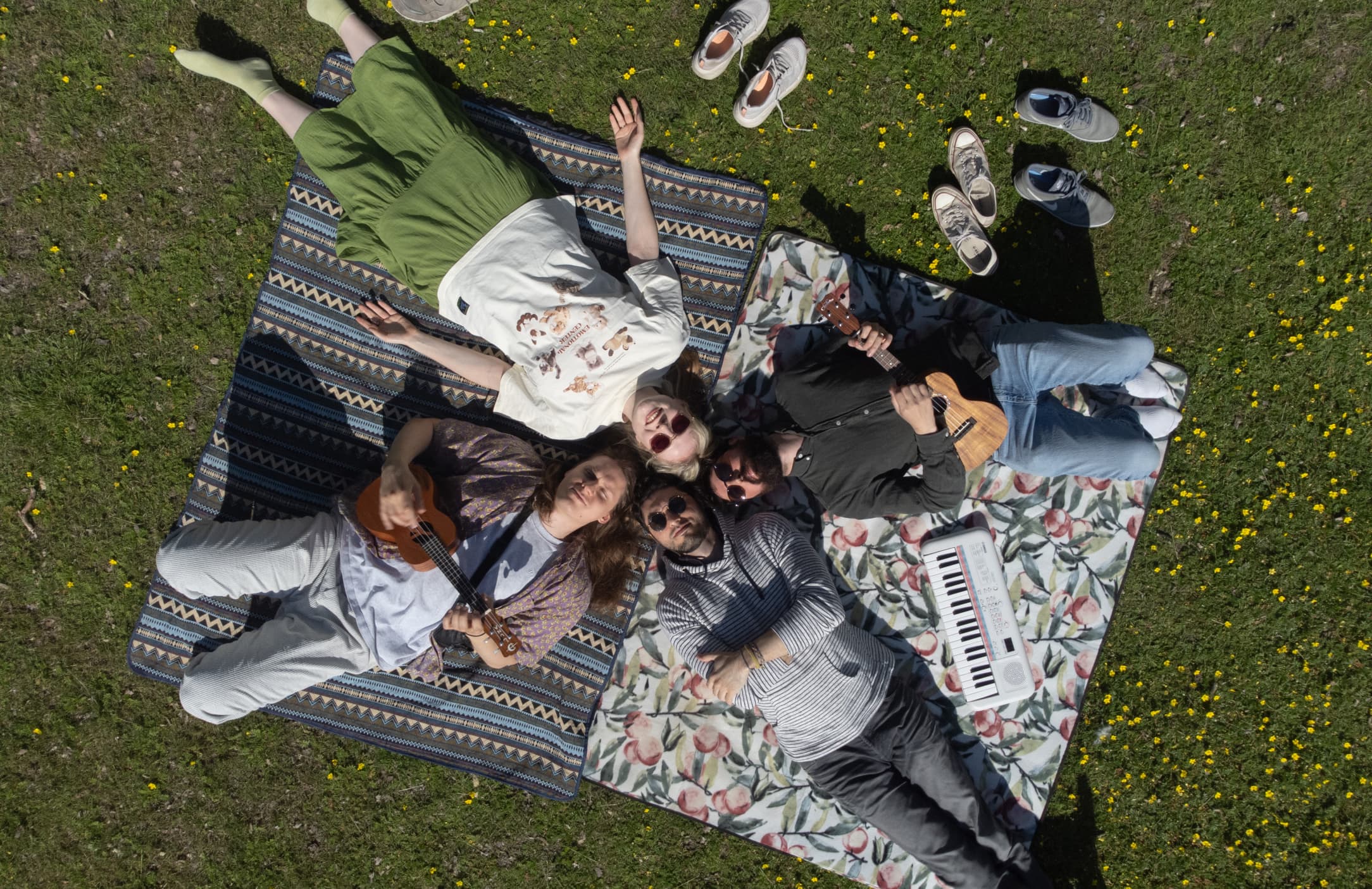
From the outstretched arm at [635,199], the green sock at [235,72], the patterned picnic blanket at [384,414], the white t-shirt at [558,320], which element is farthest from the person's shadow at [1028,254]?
the green sock at [235,72]

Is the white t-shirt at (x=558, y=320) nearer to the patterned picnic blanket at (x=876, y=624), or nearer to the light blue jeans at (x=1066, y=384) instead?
the patterned picnic blanket at (x=876, y=624)

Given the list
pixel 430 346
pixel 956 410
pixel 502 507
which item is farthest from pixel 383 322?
pixel 956 410

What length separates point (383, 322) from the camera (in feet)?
16.1

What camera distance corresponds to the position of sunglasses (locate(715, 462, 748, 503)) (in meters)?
4.21

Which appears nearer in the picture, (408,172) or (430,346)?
(408,172)

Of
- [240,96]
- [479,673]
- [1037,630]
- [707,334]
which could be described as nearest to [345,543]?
[479,673]

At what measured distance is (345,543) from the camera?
14.5 feet

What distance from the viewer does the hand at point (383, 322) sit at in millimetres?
4820

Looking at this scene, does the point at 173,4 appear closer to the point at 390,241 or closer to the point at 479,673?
the point at 390,241

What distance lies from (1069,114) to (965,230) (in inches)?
38.7

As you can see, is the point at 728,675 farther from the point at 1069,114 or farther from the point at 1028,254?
the point at 1069,114

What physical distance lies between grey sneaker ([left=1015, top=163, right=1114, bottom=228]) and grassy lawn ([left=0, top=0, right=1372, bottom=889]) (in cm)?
18

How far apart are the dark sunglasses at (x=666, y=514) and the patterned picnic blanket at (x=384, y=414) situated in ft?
3.45

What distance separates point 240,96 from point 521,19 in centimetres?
202
